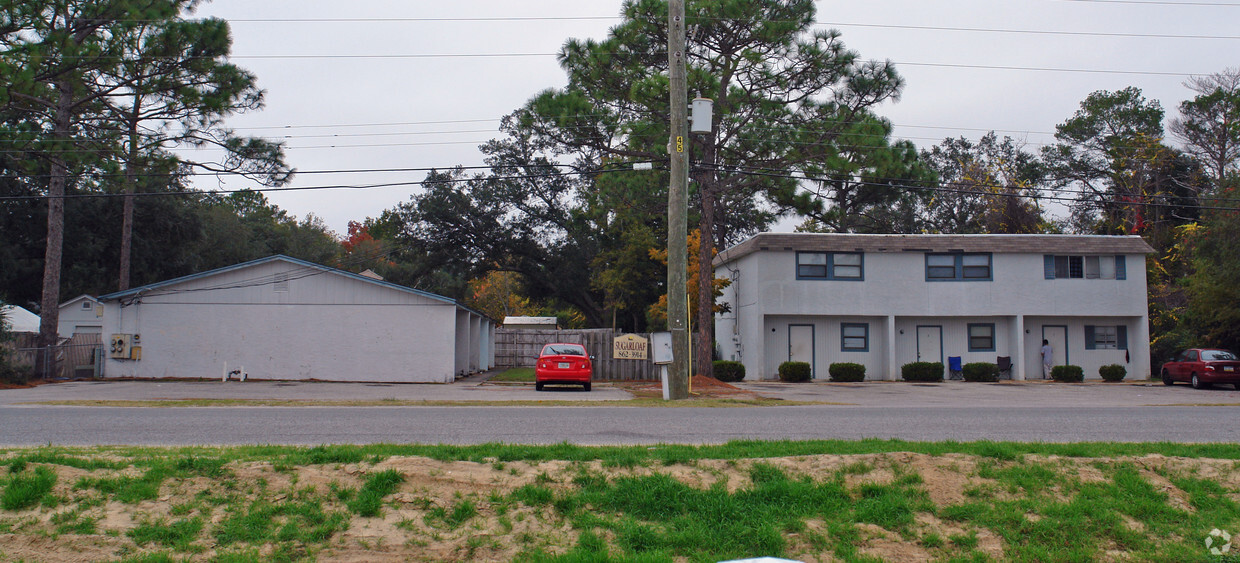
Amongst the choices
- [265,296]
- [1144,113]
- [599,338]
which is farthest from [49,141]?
[1144,113]

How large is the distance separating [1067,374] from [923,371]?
18.1 ft

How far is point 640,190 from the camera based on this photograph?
1052 inches

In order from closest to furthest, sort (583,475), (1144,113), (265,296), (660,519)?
(660,519) → (583,475) → (265,296) → (1144,113)

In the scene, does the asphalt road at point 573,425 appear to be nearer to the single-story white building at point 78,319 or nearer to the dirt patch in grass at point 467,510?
the dirt patch in grass at point 467,510

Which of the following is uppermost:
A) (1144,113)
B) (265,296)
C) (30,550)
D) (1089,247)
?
(1144,113)

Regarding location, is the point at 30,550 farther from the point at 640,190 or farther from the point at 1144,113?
the point at 1144,113

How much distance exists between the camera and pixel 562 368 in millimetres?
24484

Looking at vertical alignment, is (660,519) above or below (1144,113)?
below

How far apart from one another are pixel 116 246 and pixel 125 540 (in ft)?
144

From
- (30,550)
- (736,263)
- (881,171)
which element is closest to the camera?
(30,550)

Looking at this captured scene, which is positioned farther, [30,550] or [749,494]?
[749,494]

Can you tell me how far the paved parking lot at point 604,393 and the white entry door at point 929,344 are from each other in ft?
12.2

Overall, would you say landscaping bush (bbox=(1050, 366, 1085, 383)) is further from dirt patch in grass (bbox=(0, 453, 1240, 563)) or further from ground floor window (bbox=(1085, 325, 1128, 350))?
dirt patch in grass (bbox=(0, 453, 1240, 563))

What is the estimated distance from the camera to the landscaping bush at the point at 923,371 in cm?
3212
